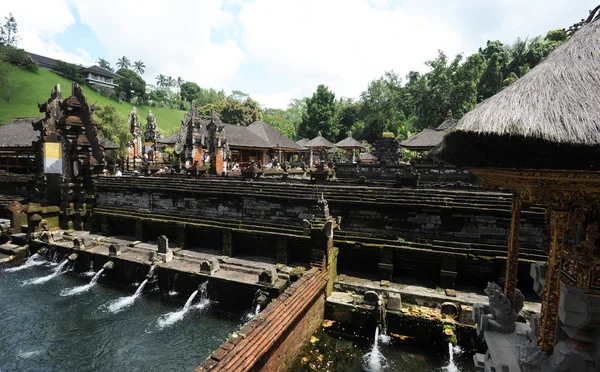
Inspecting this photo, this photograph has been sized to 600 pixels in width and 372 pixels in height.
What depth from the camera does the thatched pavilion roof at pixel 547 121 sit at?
2.88 m

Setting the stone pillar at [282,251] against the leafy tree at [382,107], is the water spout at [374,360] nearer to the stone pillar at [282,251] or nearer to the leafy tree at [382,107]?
the stone pillar at [282,251]

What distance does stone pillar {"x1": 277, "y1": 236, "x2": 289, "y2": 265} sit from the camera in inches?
394

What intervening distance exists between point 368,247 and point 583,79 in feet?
20.9

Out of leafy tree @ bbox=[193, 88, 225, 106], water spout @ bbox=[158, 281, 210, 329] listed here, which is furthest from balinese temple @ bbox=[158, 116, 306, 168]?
leafy tree @ bbox=[193, 88, 225, 106]

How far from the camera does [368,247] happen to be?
8859 mm

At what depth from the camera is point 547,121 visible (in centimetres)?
301

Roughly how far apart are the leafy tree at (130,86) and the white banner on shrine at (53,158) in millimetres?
78240

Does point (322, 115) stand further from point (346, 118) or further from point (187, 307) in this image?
point (187, 307)

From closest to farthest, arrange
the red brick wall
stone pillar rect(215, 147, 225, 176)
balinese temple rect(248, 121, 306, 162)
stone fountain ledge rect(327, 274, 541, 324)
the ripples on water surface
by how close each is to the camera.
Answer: the red brick wall, the ripples on water surface, stone fountain ledge rect(327, 274, 541, 324), stone pillar rect(215, 147, 225, 176), balinese temple rect(248, 121, 306, 162)

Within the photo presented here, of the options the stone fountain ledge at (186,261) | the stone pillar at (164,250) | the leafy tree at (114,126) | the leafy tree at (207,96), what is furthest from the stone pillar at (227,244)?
the leafy tree at (207,96)

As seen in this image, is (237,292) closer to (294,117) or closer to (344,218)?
(344,218)

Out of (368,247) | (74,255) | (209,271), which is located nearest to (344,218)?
(368,247)

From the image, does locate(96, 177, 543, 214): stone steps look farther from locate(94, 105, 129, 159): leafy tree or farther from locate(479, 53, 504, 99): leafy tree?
locate(479, 53, 504, 99): leafy tree

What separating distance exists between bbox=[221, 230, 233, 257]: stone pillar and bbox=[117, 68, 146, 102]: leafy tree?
87.6m
